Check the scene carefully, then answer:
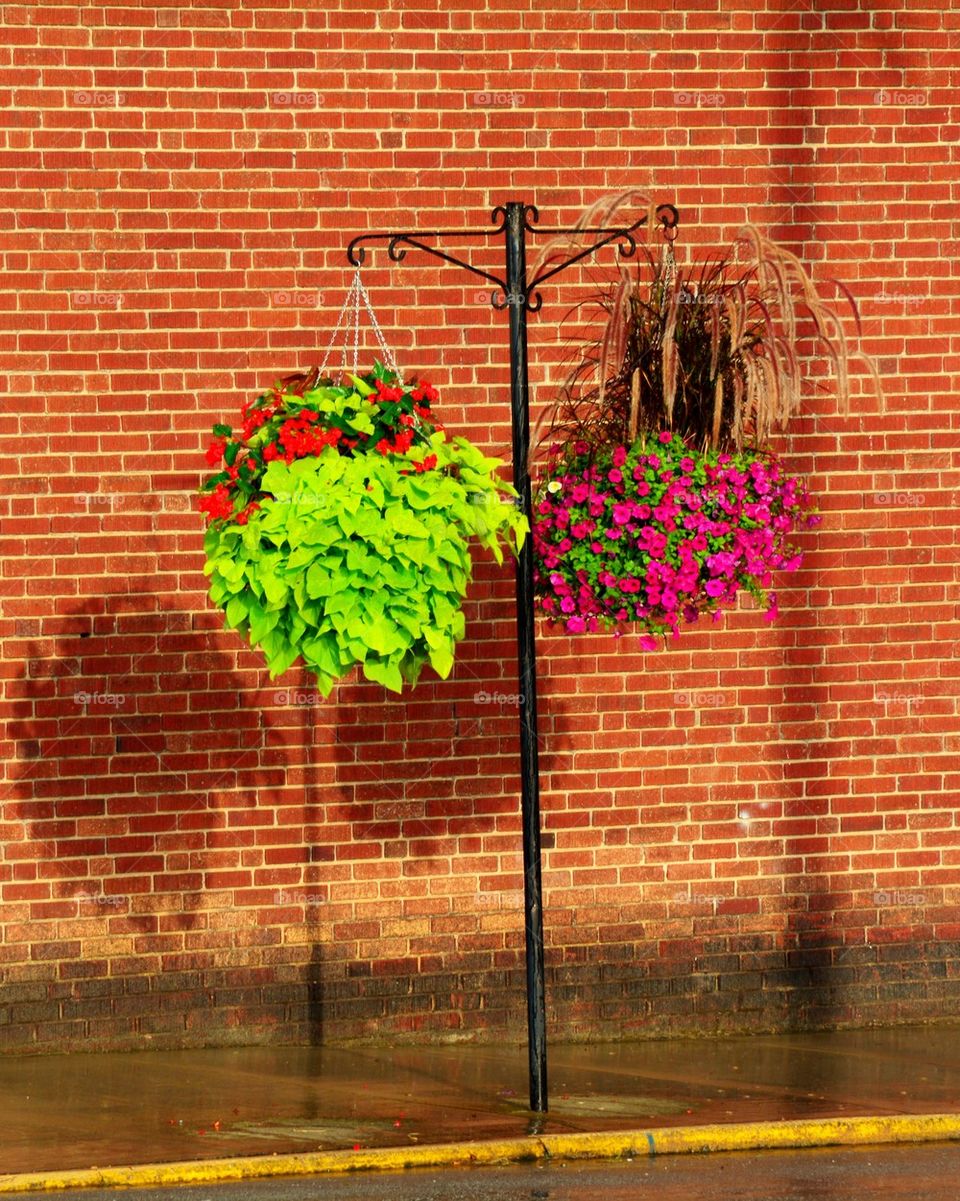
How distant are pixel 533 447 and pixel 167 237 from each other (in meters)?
2.35

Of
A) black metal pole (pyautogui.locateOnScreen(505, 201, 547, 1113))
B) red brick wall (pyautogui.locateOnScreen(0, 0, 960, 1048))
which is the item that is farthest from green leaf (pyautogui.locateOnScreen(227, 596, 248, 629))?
red brick wall (pyautogui.locateOnScreen(0, 0, 960, 1048))

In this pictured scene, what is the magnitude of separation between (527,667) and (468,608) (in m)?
1.61

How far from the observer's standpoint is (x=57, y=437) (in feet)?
33.5

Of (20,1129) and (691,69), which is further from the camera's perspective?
(691,69)

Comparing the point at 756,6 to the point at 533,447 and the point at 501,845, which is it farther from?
the point at 501,845

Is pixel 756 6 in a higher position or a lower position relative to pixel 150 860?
higher

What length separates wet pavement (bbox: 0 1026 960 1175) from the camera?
8.68m

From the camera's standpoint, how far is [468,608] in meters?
10.6

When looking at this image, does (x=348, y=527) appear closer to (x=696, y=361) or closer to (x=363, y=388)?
(x=363, y=388)

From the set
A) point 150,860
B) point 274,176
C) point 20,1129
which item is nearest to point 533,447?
point 274,176

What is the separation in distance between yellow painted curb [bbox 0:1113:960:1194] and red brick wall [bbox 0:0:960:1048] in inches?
79.2

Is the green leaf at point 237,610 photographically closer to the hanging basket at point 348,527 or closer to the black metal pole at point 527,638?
the hanging basket at point 348,527

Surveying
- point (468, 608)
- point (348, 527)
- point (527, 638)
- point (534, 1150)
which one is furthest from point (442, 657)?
point (468, 608)

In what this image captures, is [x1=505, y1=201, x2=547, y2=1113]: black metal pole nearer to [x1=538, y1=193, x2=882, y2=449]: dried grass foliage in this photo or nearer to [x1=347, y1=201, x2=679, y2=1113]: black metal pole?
[x1=347, y1=201, x2=679, y2=1113]: black metal pole
